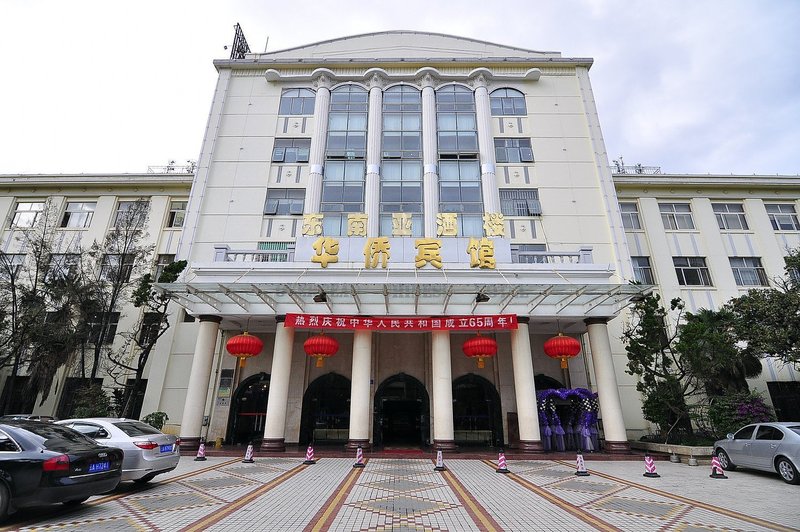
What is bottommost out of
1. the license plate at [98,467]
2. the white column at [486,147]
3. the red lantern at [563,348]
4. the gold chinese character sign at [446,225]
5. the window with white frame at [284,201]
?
the license plate at [98,467]

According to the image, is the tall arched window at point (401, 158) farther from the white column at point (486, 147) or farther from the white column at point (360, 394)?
the white column at point (360, 394)

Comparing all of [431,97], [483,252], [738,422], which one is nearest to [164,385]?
[483,252]

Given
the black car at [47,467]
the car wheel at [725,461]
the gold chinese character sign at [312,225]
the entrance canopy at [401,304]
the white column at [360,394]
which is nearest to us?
the black car at [47,467]

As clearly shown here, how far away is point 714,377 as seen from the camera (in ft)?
46.0

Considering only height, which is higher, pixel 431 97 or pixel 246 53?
pixel 246 53

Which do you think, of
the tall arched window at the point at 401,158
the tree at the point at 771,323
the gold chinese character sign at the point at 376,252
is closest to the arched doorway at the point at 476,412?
the gold chinese character sign at the point at 376,252

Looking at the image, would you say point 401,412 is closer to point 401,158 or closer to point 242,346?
point 242,346

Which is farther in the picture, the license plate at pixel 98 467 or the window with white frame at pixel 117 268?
the window with white frame at pixel 117 268

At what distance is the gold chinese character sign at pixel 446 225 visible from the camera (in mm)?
16359

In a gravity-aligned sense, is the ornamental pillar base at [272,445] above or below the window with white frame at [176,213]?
below

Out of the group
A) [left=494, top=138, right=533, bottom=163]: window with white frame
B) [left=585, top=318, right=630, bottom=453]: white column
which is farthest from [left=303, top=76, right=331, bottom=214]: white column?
[left=585, top=318, right=630, bottom=453]: white column

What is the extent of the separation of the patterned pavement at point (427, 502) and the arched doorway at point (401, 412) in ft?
19.4

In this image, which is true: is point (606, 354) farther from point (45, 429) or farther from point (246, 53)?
point (246, 53)

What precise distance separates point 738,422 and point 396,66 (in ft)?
70.8
